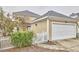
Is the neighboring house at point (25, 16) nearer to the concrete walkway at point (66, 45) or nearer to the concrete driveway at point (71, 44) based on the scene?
the concrete walkway at point (66, 45)

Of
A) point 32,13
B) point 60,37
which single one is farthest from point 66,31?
point 32,13

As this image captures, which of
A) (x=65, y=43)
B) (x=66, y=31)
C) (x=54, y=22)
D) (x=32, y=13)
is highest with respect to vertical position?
(x=32, y=13)

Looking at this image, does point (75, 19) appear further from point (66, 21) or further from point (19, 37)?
point (19, 37)

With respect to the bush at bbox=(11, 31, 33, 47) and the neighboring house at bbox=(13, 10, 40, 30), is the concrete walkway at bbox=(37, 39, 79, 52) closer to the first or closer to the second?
the bush at bbox=(11, 31, 33, 47)

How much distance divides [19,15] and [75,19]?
0.82 meters

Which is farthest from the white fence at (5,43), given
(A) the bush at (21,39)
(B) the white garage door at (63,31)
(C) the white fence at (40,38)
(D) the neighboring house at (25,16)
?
(B) the white garage door at (63,31)

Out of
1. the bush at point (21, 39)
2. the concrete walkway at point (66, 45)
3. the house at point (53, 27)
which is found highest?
the house at point (53, 27)

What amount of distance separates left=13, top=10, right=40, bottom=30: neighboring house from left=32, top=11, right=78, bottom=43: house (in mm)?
62

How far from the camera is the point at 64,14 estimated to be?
7.15 feet

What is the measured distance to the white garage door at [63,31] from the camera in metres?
2.17

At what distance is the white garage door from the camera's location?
2168 millimetres

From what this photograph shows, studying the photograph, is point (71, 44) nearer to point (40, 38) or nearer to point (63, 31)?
point (63, 31)

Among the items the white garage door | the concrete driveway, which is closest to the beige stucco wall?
the white garage door

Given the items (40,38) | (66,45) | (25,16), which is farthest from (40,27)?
(66,45)
